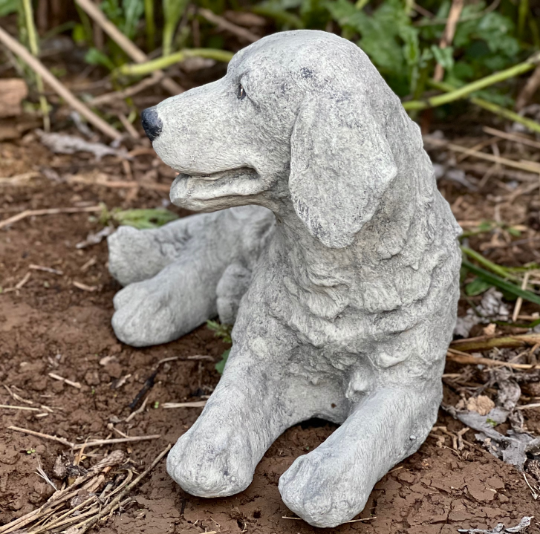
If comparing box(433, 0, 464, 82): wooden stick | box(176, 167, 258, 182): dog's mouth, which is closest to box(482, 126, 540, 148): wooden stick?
box(433, 0, 464, 82): wooden stick

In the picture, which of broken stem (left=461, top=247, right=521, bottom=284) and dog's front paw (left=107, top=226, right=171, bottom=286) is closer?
dog's front paw (left=107, top=226, right=171, bottom=286)

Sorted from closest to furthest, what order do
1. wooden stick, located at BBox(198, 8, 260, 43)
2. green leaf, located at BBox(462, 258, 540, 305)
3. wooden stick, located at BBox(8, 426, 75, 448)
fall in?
wooden stick, located at BBox(8, 426, 75, 448), green leaf, located at BBox(462, 258, 540, 305), wooden stick, located at BBox(198, 8, 260, 43)

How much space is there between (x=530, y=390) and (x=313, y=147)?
1502mm

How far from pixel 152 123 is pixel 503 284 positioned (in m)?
1.84

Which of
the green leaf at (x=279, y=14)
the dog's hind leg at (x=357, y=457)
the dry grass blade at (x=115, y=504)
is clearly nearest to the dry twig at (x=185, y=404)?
the dry grass blade at (x=115, y=504)

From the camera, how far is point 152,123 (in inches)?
92.1

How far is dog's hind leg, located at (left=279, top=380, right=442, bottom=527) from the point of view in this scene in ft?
7.17

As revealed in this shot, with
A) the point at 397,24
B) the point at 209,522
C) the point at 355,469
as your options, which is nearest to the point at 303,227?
the point at 355,469

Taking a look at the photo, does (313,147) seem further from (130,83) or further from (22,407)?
(130,83)

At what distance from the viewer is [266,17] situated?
226 inches

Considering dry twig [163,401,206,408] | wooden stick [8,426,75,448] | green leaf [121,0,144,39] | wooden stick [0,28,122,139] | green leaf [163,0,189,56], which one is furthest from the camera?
green leaf [121,0,144,39]

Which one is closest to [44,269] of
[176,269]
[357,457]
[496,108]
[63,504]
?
[176,269]

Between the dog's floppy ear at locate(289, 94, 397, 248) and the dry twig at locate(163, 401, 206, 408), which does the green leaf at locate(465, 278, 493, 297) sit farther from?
the dog's floppy ear at locate(289, 94, 397, 248)

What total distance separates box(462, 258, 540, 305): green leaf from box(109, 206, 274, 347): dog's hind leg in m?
1.05
